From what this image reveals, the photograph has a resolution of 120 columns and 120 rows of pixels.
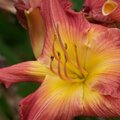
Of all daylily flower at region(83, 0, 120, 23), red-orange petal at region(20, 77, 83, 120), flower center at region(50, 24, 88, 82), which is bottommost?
red-orange petal at region(20, 77, 83, 120)

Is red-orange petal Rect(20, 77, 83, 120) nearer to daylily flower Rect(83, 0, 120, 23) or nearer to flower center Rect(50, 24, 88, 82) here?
flower center Rect(50, 24, 88, 82)

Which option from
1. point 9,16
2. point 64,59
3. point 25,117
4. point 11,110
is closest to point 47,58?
point 64,59

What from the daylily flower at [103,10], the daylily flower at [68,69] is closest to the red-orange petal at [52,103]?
the daylily flower at [68,69]

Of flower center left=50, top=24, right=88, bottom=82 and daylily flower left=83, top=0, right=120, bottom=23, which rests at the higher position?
daylily flower left=83, top=0, right=120, bottom=23

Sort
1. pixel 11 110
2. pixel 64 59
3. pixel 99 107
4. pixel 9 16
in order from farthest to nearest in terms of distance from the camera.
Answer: pixel 9 16 < pixel 11 110 < pixel 64 59 < pixel 99 107

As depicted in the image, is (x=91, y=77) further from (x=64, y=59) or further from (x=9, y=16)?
(x=9, y=16)

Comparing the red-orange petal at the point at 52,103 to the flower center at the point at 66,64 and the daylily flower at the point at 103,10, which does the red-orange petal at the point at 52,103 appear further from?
the daylily flower at the point at 103,10

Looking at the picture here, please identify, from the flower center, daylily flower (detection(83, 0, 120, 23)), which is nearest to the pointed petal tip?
daylily flower (detection(83, 0, 120, 23))

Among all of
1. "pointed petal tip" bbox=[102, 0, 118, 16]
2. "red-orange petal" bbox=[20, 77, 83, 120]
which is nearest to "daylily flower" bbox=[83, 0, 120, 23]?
"pointed petal tip" bbox=[102, 0, 118, 16]
